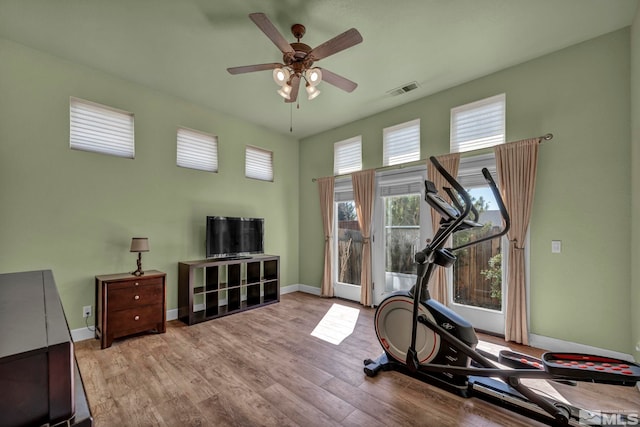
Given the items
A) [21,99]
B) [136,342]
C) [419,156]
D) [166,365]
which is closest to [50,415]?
[166,365]

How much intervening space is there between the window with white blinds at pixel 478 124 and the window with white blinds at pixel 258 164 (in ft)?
10.5

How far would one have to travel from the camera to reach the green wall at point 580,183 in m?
2.59

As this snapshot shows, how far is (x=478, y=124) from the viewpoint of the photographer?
3.45m

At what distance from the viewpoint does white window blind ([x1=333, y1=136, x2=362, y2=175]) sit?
4762 mm

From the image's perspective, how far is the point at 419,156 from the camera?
395cm

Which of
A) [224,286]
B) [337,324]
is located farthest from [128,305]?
[337,324]

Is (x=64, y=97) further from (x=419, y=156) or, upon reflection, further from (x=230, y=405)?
(x=419, y=156)

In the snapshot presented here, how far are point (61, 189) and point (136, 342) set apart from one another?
192cm

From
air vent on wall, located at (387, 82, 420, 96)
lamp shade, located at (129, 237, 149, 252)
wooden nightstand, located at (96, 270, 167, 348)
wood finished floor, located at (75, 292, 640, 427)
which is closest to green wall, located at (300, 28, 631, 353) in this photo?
wood finished floor, located at (75, 292, 640, 427)

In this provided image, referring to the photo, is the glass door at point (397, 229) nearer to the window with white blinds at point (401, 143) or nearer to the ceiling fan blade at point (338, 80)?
the window with white blinds at point (401, 143)

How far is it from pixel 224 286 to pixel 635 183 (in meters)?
4.85

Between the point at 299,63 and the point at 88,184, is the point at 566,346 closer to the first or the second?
the point at 299,63

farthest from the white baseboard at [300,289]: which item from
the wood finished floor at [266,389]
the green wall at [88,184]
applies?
the wood finished floor at [266,389]

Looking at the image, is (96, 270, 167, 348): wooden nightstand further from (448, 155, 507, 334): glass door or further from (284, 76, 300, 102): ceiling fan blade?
(448, 155, 507, 334): glass door
